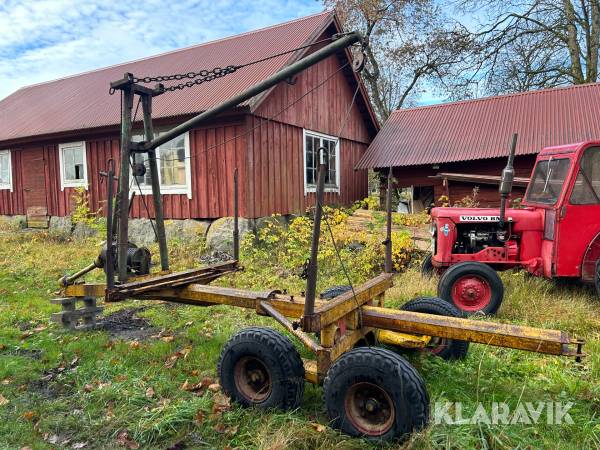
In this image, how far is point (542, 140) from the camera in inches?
496

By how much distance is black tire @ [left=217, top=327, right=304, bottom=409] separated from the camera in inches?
121

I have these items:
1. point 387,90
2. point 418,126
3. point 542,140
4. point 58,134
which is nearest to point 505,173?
point 542,140

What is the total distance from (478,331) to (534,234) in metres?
3.60

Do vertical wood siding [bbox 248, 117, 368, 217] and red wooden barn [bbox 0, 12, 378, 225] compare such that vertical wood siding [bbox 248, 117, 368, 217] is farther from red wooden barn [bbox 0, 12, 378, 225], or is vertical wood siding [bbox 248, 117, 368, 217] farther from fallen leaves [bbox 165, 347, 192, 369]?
fallen leaves [bbox 165, 347, 192, 369]

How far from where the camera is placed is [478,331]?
2908 millimetres

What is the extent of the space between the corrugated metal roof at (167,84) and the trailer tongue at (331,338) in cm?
685

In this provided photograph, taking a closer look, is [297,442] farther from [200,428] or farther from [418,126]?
[418,126]

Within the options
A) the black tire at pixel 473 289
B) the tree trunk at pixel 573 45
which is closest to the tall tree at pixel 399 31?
the tree trunk at pixel 573 45

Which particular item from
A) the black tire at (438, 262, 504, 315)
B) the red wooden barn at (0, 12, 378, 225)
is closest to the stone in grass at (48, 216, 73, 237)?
the red wooden barn at (0, 12, 378, 225)

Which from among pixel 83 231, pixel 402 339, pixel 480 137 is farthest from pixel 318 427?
pixel 480 137

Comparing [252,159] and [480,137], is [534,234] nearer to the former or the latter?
[252,159]

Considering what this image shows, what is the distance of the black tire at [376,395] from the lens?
8.53 ft

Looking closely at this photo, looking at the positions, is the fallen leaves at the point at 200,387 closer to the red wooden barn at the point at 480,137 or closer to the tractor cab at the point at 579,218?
the tractor cab at the point at 579,218

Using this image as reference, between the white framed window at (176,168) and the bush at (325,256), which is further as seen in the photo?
the white framed window at (176,168)
